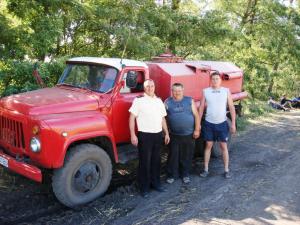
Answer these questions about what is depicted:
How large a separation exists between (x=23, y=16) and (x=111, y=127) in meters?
3.34

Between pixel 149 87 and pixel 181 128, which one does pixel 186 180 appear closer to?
pixel 181 128

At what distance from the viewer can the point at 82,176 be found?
5738mm

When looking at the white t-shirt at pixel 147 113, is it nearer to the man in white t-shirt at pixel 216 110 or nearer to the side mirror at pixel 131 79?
the side mirror at pixel 131 79

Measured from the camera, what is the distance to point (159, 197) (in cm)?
Result: 614

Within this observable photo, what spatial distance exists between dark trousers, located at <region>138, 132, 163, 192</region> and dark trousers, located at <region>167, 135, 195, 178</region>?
57 centimetres

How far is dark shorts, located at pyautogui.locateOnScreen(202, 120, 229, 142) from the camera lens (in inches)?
274

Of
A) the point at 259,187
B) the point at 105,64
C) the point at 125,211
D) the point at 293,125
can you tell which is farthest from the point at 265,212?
the point at 293,125

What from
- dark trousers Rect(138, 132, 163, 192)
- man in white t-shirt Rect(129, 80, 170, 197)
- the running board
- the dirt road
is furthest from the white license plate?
dark trousers Rect(138, 132, 163, 192)

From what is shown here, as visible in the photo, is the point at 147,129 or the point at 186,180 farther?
the point at 186,180

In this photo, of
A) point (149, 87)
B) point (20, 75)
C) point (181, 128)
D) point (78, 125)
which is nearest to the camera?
point (78, 125)

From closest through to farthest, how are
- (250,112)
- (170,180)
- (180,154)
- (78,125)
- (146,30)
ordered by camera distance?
(78,125) < (170,180) < (180,154) < (146,30) < (250,112)

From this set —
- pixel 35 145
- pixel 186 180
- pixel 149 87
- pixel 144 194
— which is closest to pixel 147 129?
pixel 149 87

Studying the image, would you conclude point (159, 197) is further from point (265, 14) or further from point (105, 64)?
point (265, 14)

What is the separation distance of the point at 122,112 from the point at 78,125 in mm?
1161
